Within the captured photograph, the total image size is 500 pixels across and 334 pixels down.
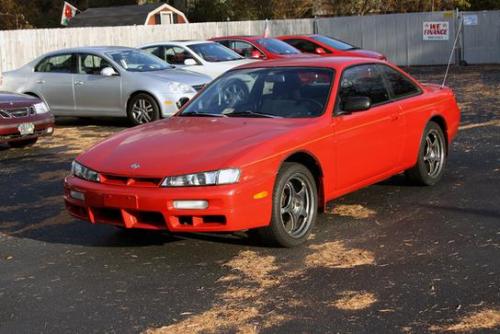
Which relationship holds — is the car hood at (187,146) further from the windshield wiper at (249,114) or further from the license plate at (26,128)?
the license plate at (26,128)

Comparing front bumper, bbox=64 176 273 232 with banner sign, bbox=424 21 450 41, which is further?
banner sign, bbox=424 21 450 41

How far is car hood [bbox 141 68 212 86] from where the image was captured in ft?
45.7

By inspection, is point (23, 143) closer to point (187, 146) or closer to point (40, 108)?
point (40, 108)

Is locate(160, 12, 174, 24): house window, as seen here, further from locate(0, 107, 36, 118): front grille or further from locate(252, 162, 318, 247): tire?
locate(252, 162, 318, 247): tire

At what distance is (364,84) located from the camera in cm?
720

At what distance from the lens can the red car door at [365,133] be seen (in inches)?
259

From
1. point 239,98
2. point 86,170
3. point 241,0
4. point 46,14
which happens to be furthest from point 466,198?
point 46,14

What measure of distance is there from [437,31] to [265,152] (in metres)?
24.5

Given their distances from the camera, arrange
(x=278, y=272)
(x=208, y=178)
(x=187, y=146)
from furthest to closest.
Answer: (x=187, y=146), (x=208, y=178), (x=278, y=272)

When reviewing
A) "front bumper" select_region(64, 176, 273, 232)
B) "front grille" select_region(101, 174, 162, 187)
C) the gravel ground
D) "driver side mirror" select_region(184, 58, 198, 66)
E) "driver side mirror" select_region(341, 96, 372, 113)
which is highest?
"driver side mirror" select_region(184, 58, 198, 66)

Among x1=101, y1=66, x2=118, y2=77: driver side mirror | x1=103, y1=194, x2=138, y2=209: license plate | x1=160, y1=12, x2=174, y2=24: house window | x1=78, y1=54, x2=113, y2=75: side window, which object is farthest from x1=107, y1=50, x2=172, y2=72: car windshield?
x1=160, y1=12, x2=174, y2=24: house window

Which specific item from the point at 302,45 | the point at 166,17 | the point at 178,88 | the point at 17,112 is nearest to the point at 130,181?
the point at 17,112

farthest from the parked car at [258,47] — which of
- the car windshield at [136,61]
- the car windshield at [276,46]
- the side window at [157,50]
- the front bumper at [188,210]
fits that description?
the front bumper at [188,210]

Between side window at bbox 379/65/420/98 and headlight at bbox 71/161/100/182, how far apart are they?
3.16 metres
